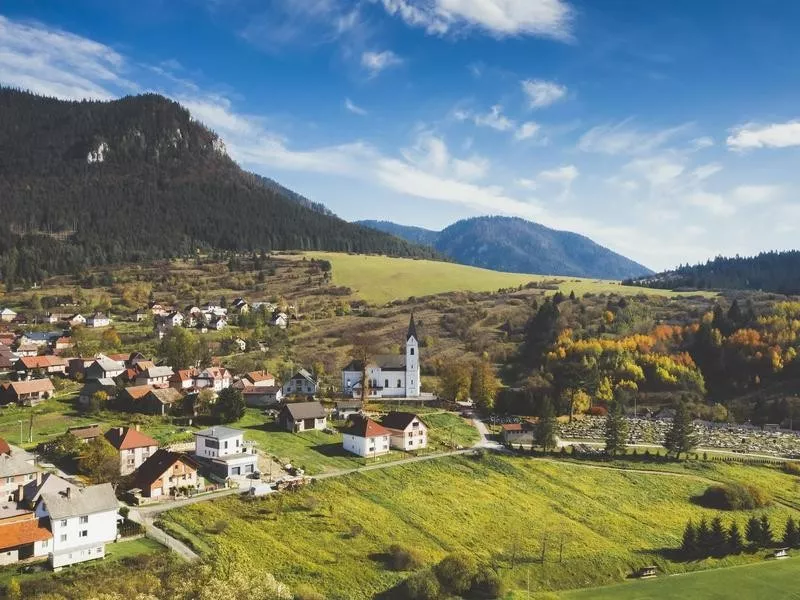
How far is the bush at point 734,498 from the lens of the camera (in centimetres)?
5975

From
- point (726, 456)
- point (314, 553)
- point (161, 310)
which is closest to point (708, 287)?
point (726, 456)

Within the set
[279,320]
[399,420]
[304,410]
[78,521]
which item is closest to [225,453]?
[304,410]

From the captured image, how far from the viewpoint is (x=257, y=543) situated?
135 ft

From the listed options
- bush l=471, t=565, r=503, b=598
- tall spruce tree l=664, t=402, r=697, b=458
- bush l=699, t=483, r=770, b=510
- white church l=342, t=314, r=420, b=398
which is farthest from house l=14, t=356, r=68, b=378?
bush l=699, t=483, r=770, b=510

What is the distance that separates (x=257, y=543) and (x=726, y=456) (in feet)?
182

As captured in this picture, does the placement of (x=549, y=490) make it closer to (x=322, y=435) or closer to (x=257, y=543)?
(x=322, y=435)

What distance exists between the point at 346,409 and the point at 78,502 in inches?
1600

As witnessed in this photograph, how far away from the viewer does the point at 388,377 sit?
8869 cm

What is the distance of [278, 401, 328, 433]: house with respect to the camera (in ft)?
222

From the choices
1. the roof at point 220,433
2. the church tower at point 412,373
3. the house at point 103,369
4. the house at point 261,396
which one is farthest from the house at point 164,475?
the church tower at point 412,373

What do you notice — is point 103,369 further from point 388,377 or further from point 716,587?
point 716,587

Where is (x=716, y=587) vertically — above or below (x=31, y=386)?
below

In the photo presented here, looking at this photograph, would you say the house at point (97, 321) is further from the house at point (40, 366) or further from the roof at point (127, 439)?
the roof at point (127, 439)

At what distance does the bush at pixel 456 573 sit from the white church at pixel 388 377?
154 ft
